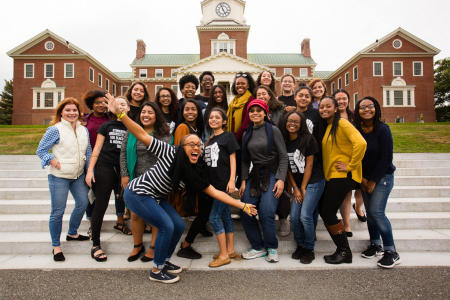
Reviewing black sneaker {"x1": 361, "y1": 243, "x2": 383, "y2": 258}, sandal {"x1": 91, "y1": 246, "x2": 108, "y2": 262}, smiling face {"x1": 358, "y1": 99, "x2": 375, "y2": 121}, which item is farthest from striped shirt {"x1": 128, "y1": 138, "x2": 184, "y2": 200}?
black sneaker {"x1": 361, "y1": 243, "x2": 383, "y2": 258}

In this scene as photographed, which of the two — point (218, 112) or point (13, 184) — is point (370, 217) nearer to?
point (218, 112)

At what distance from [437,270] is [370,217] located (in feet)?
3.30

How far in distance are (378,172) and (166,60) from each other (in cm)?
4679

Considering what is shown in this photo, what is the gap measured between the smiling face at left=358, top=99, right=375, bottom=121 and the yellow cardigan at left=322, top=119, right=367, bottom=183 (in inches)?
13.1

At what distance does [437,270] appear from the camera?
3535mm

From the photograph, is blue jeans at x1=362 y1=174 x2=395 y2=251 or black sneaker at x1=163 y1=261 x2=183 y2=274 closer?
black sneaker at x1=163 y1=261 x2=183 y2=274

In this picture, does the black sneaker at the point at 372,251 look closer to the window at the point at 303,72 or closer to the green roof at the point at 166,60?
the window at the point at 303,72

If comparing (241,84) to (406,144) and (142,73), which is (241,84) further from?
(142,73)

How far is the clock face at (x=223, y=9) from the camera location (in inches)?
1554

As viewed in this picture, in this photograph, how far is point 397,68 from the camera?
34.5 m

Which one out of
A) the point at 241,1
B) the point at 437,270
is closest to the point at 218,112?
the point at 437,270

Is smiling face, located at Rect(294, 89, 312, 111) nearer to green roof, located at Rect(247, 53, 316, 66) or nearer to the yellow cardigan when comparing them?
the yellow cardigan

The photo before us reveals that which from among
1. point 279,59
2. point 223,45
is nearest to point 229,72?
point 223,45

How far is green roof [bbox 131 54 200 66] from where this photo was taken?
45.3 metres
